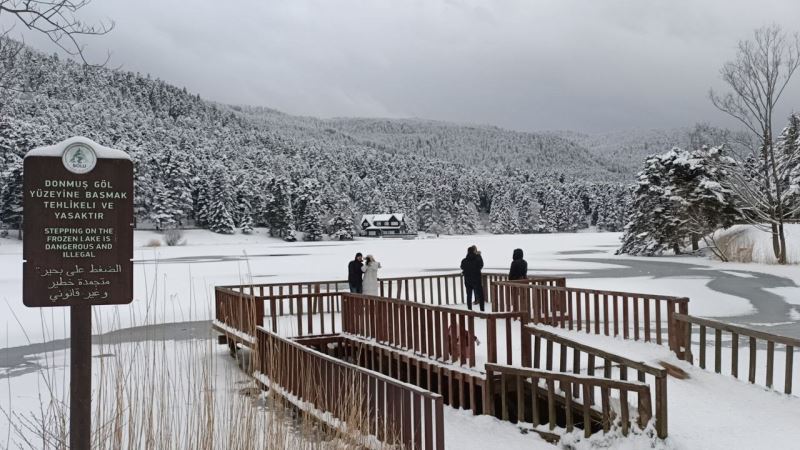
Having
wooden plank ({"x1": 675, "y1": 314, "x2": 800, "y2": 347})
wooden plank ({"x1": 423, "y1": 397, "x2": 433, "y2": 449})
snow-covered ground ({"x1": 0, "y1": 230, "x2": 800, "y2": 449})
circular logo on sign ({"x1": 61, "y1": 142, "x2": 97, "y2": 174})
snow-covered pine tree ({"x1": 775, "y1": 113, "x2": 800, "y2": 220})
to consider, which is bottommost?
snow-covered ground ({"x1": 0, "y1": 230, "x2": 800, "y2": 449})

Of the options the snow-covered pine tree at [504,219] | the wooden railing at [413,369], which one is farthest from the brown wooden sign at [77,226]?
the snow-covered pine tree at [504,219]

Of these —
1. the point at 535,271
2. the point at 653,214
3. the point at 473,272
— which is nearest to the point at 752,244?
the point at 653,214

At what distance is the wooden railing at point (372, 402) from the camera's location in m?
5.18

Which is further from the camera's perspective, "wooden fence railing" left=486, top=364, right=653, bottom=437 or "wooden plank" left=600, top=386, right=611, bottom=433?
"wooden plank" left=600, top=386, right=611, bottom=433

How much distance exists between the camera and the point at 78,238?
4.11 meters

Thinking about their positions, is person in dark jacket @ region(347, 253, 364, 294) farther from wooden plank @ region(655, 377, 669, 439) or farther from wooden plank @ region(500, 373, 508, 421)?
wooden plank @ region(655, 377, 669, 439)

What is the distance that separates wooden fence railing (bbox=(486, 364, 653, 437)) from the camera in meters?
6.58

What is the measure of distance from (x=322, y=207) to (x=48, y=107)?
7358 centimetres

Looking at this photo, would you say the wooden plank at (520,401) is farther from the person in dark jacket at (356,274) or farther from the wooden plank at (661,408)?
the person in dark jacket at (356,274)

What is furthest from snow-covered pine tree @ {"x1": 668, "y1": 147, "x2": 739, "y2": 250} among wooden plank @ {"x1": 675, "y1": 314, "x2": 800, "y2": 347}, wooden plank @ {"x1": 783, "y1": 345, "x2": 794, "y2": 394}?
wooden plank @ {"x1": 783, "y1": 345, "x2": 794, "y2": 394}

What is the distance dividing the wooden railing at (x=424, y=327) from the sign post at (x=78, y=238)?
5.11 m

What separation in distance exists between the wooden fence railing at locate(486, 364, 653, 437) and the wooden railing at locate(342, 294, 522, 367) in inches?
18.3

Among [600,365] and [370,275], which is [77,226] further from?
[370,275]

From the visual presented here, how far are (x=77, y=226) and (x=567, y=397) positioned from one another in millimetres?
5243
